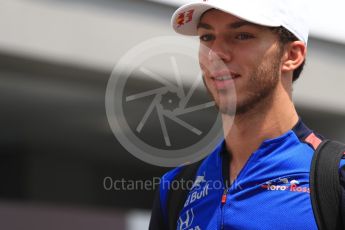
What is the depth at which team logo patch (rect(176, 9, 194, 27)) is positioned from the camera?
7.92ft

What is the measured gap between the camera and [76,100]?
7617mm

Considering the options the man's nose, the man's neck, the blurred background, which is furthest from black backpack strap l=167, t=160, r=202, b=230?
the blurred background

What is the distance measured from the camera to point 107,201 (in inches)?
414

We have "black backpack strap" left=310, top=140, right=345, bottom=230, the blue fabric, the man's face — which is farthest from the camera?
the man's face

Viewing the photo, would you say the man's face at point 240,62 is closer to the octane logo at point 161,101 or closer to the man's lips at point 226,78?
the man's lips at point 226,78

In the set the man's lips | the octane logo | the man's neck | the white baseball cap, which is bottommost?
the man's neck

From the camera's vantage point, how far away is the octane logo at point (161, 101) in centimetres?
328

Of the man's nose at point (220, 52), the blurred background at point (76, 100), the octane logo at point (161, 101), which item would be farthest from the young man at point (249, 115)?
the blurred background at point (76, 100)

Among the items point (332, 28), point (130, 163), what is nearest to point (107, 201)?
point (130, 163)

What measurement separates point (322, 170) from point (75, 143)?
25.0 ft

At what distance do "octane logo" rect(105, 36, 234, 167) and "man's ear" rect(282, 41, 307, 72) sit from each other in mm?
789

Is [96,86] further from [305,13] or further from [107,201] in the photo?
[305,13]

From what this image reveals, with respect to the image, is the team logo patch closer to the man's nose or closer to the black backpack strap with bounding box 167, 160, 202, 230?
the man's nose

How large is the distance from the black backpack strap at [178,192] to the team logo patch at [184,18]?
1.64 feet
